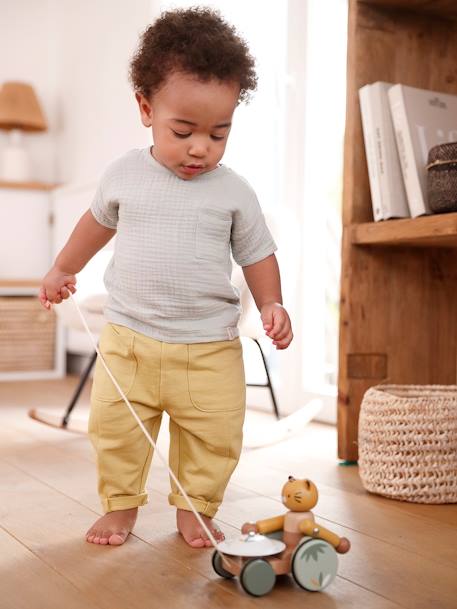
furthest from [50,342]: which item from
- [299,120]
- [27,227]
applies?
[299,120]

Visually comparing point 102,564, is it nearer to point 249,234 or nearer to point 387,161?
point 249,234

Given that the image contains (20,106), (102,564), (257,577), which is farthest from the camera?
(20,106)

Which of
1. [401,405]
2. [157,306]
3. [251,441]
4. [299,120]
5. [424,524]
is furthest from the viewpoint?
[299,120]

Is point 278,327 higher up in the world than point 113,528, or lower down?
higher up

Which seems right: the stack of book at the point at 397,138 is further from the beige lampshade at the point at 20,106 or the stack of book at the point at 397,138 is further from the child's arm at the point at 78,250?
the beige lampshade at the point at 20,106

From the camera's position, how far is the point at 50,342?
11.7 ft

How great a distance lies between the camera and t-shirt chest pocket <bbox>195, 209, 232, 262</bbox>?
4.04 ft

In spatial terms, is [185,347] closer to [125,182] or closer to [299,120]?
[125,182]

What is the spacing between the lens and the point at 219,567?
3.48ft

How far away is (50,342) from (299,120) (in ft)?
5.35

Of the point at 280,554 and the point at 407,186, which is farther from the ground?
the point at 407,186

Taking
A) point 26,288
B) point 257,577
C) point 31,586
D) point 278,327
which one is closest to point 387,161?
point 278,327

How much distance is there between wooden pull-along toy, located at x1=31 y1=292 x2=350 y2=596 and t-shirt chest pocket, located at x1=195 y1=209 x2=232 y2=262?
37 centimetres

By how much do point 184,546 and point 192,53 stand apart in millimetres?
707
